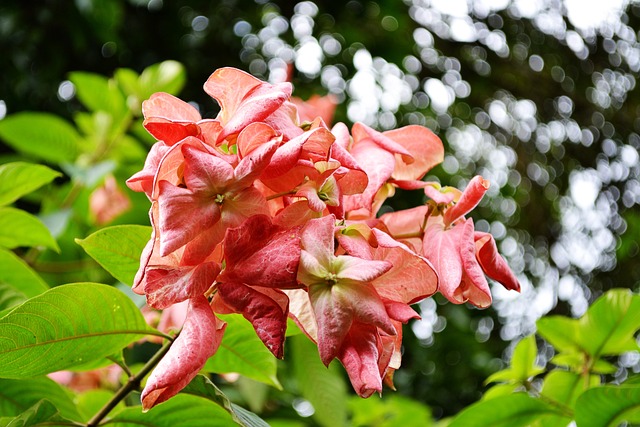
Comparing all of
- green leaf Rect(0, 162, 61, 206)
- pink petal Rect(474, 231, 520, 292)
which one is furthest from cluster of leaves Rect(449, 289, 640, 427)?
green leaf Rect(0, 162, 61, 206)

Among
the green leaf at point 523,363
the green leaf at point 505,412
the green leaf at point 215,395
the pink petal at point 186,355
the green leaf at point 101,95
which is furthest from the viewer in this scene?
the green leaf at point 101,95

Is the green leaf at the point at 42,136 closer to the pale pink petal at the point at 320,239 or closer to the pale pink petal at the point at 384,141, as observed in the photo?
the pale pink petal at the point at 384,141

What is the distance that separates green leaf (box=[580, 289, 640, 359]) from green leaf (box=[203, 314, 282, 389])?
15.3 inches

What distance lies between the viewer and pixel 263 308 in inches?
18.3

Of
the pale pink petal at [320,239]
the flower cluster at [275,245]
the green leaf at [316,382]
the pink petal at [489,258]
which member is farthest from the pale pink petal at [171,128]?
the green leaf at [316,382]

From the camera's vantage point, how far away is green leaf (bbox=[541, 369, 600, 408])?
0.88 m

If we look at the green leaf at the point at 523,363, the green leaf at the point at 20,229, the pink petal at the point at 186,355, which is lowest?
the green leaf at the point at 523,363

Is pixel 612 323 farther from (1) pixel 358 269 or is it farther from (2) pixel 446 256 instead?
(1) pixel 358 269

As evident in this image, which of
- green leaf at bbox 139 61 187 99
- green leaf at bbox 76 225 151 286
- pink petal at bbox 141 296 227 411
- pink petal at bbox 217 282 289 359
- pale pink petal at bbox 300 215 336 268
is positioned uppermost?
pale pink petal at bbox 300 215 336 268

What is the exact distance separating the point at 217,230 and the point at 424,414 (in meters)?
1.09

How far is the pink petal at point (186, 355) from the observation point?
44cm

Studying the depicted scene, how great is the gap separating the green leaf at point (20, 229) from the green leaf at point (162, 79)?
0.72 meters

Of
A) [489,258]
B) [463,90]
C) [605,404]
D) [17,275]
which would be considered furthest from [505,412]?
[463,90]

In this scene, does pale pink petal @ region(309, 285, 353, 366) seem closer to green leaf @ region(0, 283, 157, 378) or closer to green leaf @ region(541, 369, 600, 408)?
green leaf @ region(0, 283, 157, 378)
